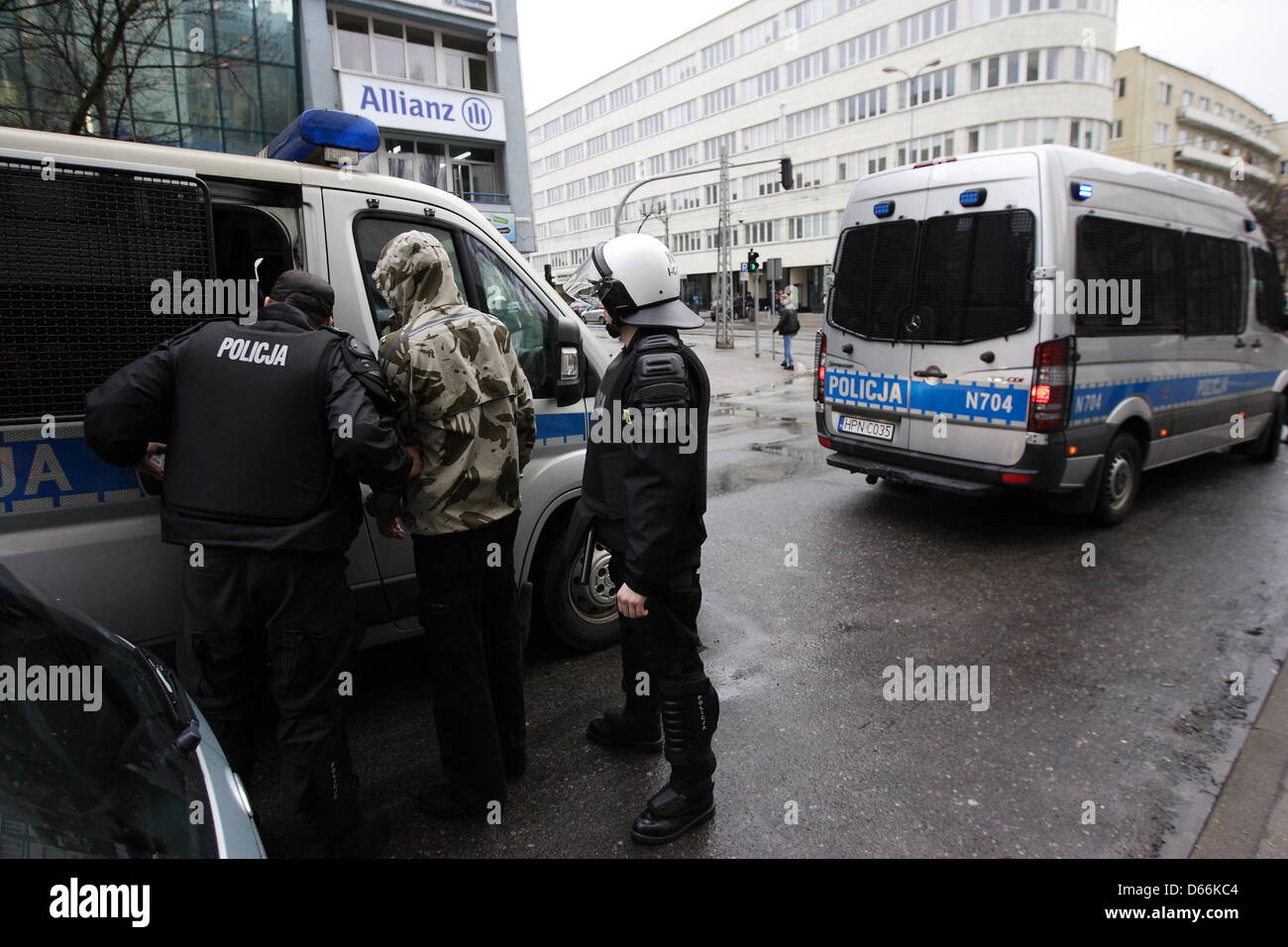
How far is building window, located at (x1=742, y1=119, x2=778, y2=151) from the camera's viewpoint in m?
58.0

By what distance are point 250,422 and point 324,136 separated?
1414mm

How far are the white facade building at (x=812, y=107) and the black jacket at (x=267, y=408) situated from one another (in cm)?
4477

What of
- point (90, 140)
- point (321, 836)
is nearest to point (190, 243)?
point (90, 140)

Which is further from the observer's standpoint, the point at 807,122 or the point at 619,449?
the point at 807,122

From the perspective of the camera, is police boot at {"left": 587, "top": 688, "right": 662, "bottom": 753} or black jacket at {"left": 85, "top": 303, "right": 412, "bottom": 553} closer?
black jacket at {"left": 85, "top": 303, "right": 412, "bottom": 553}

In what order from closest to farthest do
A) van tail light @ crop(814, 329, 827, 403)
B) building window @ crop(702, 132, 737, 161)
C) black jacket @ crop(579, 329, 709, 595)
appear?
black jacket @ crop(579, 329, 709, 595)
van tail light @ crop(814, 329, 827, 403)
building window @ crop(702, 132, 737, 161)

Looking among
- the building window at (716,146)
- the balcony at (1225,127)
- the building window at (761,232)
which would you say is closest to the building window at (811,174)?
the building window at (761,232)

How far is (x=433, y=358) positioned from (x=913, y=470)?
457cm

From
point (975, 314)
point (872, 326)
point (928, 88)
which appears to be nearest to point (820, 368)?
point (872, 326)

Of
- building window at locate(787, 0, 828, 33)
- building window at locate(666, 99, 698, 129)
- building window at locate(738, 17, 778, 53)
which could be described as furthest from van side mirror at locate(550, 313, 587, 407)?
building window at locate(666, 99, 698, 129)

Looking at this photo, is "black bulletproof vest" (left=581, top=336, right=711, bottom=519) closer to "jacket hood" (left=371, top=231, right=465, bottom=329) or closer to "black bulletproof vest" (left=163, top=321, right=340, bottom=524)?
"jacket hood" (left=371, top=231, right=465, bottom=329)

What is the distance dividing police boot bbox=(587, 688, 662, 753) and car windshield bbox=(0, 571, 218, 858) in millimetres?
1784

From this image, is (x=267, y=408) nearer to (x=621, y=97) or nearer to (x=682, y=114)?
(x=682, y=114)

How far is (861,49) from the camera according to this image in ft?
166
